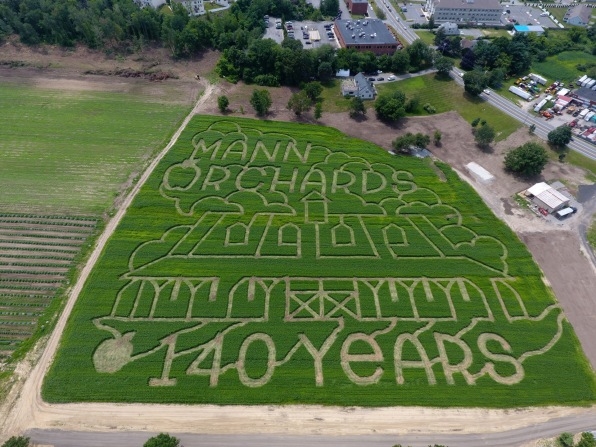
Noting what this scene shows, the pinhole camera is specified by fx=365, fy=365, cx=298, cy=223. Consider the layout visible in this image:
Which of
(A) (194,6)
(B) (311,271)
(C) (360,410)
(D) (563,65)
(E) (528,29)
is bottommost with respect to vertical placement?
(C) (360,410)

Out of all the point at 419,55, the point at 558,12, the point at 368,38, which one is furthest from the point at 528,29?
the point at 368,38

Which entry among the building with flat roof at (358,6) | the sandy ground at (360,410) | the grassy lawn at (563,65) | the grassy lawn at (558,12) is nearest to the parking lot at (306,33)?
the building with flat roof at (358,6)

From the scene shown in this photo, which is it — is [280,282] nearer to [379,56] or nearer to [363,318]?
[363,318]

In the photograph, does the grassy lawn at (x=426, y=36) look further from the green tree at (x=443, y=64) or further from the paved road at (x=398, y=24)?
the green tree at (x=443, y=64)

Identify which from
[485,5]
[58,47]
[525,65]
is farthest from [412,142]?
[58,47]

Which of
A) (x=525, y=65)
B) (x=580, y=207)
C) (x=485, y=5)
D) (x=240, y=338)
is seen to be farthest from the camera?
(x=485, y=5)

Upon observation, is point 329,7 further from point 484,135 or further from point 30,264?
point 30,264
